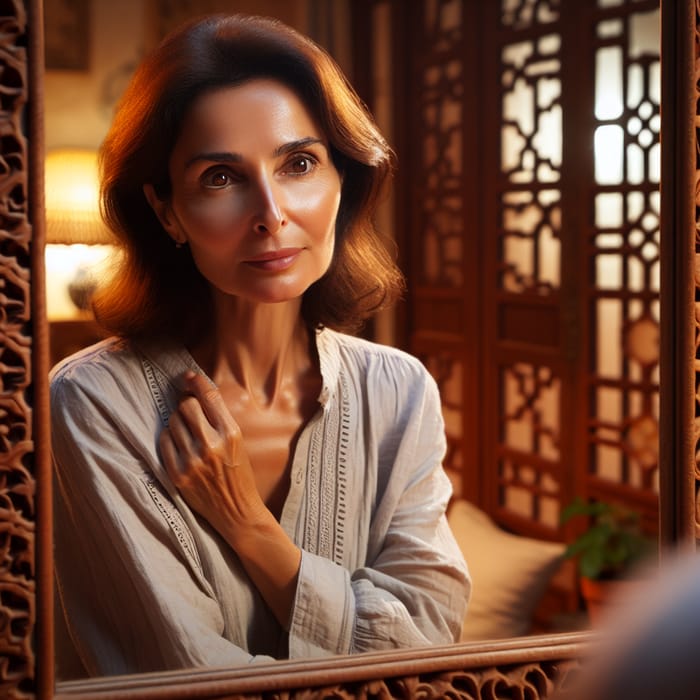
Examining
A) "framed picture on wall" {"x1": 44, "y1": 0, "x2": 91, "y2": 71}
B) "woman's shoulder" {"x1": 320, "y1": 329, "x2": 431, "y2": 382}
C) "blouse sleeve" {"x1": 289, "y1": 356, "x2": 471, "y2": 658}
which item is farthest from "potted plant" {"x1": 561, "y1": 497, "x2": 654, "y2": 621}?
"framed picture on wall" {"x1": 44, "y1": 0, "x2": 91, "y2": 71}

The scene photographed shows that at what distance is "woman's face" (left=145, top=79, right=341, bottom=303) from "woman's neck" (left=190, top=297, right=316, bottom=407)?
0.06ft

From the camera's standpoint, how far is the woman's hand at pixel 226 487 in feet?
3.08

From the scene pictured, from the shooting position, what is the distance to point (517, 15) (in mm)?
1309

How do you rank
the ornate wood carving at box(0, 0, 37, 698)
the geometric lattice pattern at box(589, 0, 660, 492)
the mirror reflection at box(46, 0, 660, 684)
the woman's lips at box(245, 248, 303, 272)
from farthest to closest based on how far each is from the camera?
the geometric lattice pattern at box(589, 0, 660, 492) → the mirror reflection at box(46, 0, 660, 684) → the woman's lips at box(245, 248, 303, 272) → the ornate wood carving at box(0, 0, 37, 698)

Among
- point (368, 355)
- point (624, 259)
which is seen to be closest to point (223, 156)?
point (368, 355)

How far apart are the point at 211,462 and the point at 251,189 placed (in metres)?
0.25

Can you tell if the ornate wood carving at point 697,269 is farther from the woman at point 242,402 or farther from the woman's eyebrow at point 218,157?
the woman's eyebrow at point 218,157

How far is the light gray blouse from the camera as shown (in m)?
0.92

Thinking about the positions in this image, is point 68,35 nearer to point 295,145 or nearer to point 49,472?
point 295,145

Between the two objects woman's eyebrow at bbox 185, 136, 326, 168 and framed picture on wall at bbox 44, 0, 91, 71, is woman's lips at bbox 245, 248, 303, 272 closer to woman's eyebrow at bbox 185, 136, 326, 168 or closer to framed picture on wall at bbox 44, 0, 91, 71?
woman's eyebrow at bbox 185, 136, 326, 168

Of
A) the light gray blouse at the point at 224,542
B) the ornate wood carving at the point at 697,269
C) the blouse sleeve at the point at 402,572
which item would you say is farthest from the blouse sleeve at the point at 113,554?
the ornate wood carving at the point at 697,269

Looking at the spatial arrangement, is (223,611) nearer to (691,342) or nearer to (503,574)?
(503,574)

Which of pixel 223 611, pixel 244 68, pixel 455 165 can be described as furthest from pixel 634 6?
pixel 223 611

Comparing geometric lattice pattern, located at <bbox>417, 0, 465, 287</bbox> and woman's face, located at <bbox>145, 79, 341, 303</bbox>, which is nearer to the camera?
woman's face, located at <bbox>145, 79, 341, 303</bbox>
